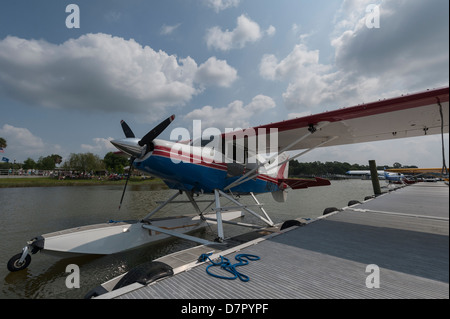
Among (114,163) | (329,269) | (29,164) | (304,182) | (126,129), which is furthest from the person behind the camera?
(29,164)

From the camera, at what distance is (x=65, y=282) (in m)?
4.00

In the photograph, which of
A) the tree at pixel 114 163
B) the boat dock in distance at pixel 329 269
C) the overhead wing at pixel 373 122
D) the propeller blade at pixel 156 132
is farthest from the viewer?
the tree at pixel 114 163

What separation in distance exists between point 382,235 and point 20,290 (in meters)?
6.40

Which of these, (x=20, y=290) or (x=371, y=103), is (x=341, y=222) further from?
(x=20, y=290)

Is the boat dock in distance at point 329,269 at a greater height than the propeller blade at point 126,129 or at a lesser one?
lesser

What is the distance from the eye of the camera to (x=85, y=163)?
46.8 m

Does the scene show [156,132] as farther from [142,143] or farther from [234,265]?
[234,265]

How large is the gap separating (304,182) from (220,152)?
379 centimetres

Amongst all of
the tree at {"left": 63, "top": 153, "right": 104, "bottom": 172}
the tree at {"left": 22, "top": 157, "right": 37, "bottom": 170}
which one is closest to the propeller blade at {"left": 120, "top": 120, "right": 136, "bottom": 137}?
the tree at {"left": 63, "top": 153, "right": 104, "bottom": 172}

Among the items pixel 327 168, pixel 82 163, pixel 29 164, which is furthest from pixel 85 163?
pixel 327 168

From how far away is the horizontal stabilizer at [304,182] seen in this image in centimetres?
757

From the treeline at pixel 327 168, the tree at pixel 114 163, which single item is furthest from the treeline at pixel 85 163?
the treeline at pixel 327 168

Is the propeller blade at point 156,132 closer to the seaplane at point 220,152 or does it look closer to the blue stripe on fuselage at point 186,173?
the seaplane at point 220,152

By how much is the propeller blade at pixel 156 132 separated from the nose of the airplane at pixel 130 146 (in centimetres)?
13
